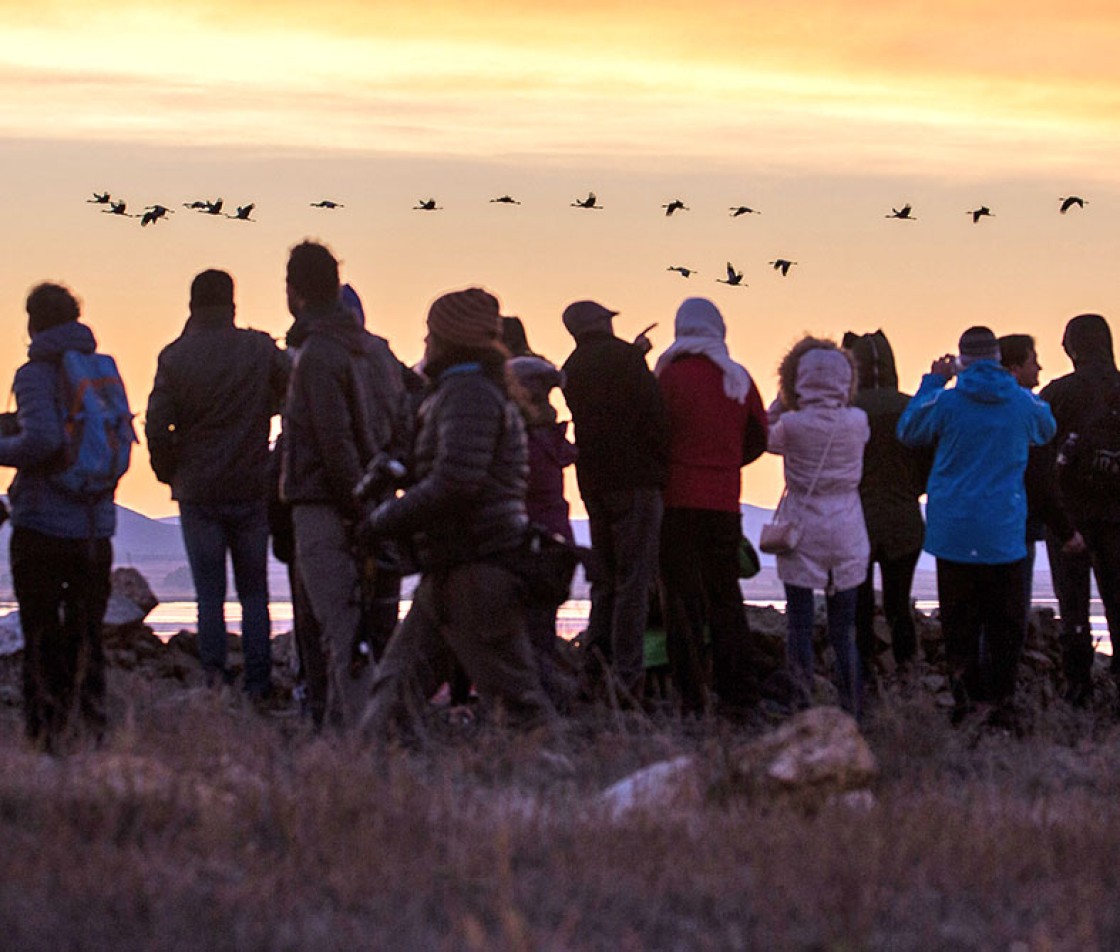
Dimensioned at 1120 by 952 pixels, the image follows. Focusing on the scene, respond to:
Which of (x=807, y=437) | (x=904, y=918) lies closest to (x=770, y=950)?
(x=904, y=918)

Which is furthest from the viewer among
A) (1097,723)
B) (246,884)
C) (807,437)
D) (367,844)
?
(1097,723)

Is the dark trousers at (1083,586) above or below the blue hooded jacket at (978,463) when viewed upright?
below

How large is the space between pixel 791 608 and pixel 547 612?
1.17m

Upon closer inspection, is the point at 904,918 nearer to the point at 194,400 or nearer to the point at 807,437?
the point at 807,437

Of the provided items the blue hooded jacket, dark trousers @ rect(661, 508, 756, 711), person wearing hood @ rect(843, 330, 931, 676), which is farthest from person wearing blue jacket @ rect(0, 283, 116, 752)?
person wearing hood @ rect(843, 330, 931, 676)

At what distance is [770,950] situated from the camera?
18.5 ft

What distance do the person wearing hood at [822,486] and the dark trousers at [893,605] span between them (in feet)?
2.18

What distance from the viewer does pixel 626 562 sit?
9953 millimetres

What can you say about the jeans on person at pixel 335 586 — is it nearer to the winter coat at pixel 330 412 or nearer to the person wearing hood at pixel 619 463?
the winter coat at pixel 330 412

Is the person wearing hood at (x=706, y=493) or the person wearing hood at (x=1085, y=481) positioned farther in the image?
the person wearing hood at (x=1085, y=481)

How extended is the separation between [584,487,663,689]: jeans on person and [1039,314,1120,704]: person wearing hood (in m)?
2.49

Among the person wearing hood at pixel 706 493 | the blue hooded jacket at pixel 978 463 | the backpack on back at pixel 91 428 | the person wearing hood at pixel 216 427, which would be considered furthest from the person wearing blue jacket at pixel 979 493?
the backpack on back at pixel 91 428

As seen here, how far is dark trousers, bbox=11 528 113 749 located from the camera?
341 inches

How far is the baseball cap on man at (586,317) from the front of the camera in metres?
10.3
